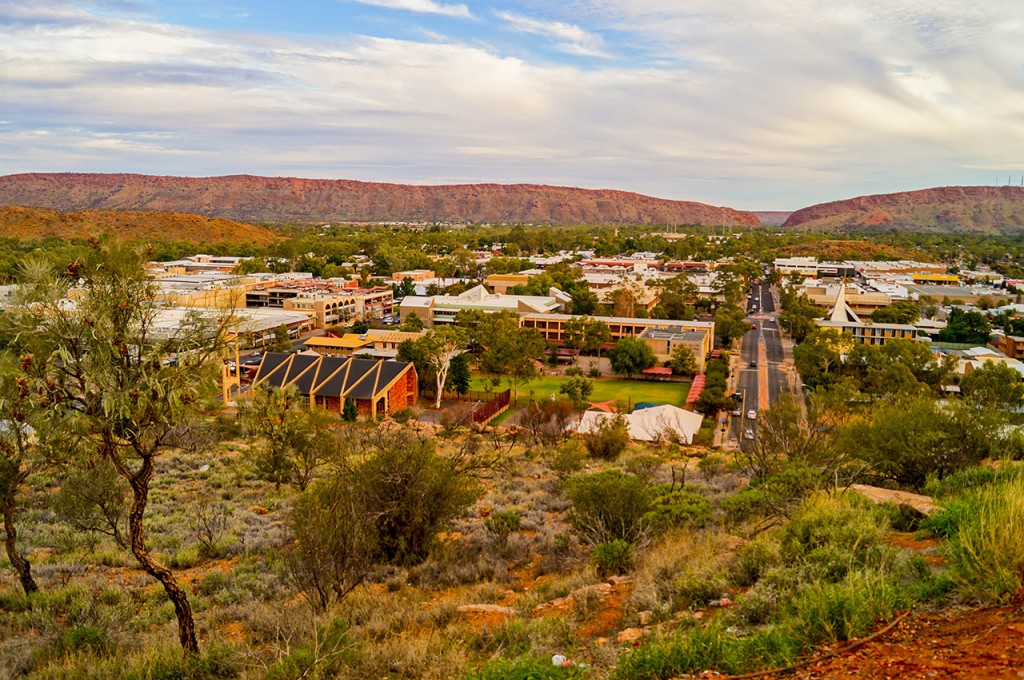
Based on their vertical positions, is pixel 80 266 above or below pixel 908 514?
above

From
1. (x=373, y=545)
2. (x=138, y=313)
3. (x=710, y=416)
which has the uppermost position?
(x=138, y=313)

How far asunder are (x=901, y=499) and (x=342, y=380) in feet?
98.7

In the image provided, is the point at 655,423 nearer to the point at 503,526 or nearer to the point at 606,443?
the point at 606,443

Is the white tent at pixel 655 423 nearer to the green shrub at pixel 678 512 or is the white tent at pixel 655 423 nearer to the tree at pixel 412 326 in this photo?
the green shrub at pixel 678 512

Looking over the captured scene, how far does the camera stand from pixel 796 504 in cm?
1149

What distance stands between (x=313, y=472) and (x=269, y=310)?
164 ft

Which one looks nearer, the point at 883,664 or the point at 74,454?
the point at 883,664

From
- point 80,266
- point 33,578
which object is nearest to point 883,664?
point 80,266

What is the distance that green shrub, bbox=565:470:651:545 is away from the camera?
11570 millimetres

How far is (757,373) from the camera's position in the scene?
4872cm

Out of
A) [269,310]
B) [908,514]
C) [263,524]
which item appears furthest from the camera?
[269,310]

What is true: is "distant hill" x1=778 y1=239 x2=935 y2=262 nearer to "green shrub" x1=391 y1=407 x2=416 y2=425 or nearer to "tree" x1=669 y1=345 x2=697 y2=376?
"tree" x1=669 y1=345 x2=697 y2=376

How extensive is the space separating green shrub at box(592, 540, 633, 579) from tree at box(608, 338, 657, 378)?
37.6 meters

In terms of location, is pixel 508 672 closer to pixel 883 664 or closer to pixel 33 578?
pixel 883 664
